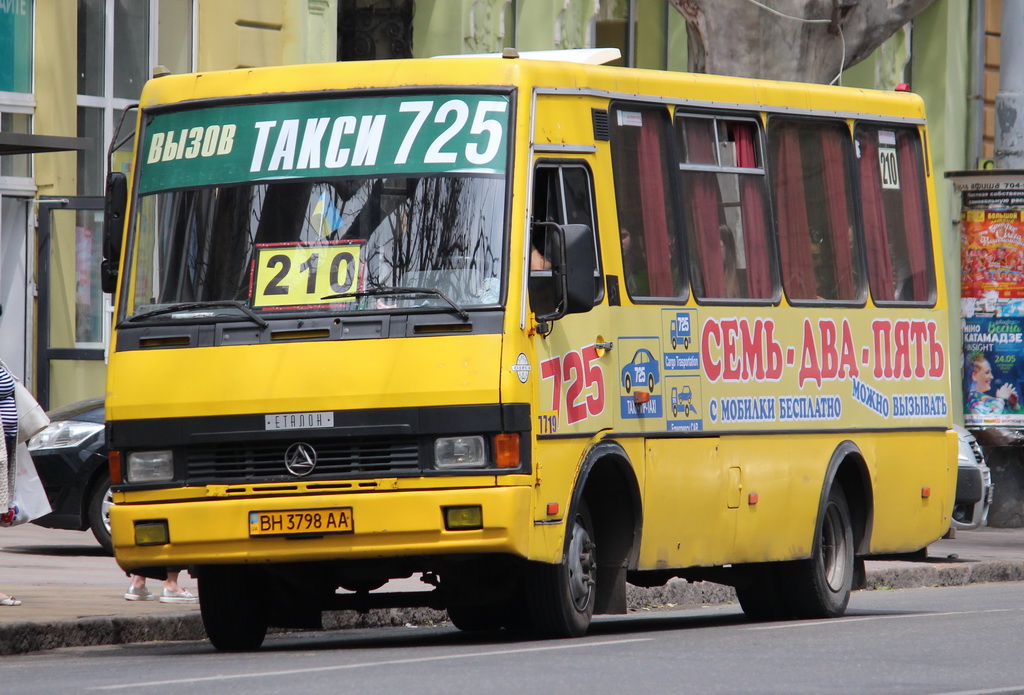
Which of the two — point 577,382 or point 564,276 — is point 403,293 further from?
point 577,382

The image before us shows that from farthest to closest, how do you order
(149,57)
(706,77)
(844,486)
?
1. (149,57)
2. (844,486)
3. (706,77)

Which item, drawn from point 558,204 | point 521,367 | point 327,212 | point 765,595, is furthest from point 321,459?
point 765,595

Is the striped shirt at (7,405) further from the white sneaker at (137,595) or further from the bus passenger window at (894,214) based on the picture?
the bus passenger window at (894,214)

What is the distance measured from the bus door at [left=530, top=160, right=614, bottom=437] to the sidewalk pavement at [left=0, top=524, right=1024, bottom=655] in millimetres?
2781

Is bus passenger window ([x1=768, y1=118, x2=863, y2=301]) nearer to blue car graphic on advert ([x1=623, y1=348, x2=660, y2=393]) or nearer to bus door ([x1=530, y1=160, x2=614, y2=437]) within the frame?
blue car graphic on advert ([x1=623, y1=348, x2=660, y2=393])

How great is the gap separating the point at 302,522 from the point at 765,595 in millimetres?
4200

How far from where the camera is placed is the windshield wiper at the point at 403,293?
10336 mm

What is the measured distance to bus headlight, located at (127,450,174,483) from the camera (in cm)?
1061

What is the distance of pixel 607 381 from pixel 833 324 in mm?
2500

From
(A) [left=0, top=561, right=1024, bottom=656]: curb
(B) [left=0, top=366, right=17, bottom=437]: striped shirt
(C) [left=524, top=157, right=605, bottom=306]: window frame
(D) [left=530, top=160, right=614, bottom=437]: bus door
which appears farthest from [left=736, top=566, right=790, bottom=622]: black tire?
(B) [left=0, top=366, right=17, bottom=437]: striped shirt

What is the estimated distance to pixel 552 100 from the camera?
11.0 meters

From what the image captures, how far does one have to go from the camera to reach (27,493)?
43.3 ft

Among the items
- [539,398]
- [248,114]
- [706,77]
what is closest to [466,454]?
[539,398]

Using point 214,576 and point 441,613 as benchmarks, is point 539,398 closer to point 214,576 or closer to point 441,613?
point 214,576
